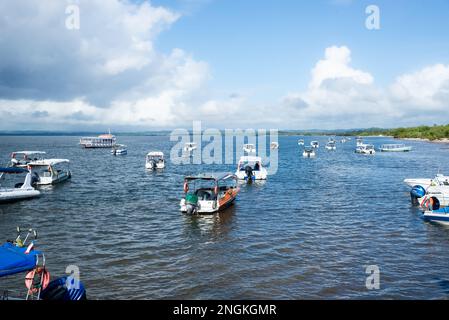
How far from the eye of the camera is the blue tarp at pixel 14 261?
12.5 meters

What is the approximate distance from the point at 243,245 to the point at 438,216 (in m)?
15.1

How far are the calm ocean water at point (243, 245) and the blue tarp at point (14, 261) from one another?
3698 mm

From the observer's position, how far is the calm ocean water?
16781 millimetres

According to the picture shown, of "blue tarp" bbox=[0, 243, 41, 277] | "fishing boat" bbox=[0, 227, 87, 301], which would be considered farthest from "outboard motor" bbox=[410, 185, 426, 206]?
"blue tarp" bbox=[0, 243, 41, 277]

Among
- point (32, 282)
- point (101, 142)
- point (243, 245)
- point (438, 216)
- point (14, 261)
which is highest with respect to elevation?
point (101, 142)

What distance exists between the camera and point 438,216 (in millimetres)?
27000

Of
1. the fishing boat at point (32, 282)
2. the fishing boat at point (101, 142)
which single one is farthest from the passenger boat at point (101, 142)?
the fishing boat at point (32, 282)

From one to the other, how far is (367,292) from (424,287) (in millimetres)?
2780

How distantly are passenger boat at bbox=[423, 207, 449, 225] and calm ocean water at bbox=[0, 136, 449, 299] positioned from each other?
978 millimetres

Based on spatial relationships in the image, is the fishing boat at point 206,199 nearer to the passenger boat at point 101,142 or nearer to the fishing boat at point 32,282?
the fishing boat at point 32,282

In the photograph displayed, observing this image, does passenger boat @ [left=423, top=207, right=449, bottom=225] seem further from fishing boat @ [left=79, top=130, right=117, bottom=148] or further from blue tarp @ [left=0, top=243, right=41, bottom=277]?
fishing boat @ [left=79, top=130, right=117, bottom=148]

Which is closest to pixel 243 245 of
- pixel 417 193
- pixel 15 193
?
pixel 417 193

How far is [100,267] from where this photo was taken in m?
19.0

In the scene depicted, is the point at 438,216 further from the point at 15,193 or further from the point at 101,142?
the point at 101,142
